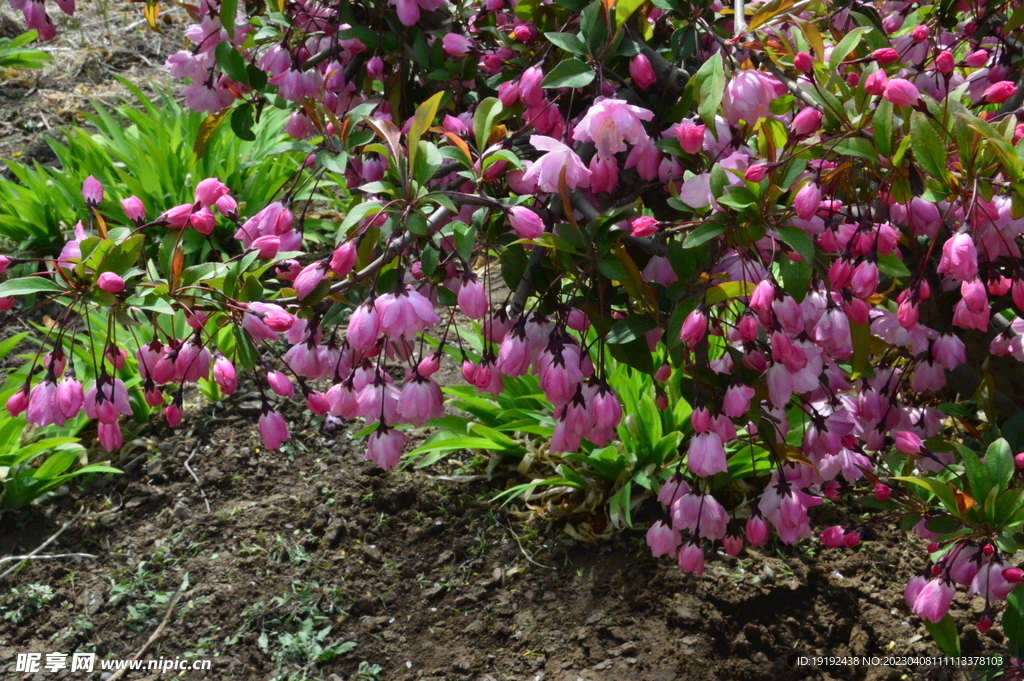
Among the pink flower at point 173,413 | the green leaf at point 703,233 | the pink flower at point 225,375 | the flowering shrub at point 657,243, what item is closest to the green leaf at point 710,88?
the flowering shrub at point 657,243

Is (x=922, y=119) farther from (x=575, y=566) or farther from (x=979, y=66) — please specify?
(x=575, y=566)

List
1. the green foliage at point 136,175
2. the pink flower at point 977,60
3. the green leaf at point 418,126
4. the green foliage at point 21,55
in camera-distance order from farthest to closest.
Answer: the green foliage at point 21,55 < the green foliage at point 136,175 < the pink flower at point 977,60 < the green leaf at point 418,126

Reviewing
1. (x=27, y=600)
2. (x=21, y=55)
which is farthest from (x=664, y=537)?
(x=21, y=55)

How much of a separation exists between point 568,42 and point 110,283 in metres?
0.62

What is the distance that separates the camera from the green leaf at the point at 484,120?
1.00 m

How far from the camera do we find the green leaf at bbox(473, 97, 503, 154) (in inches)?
39.4

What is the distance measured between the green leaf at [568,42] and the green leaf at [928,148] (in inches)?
16.4

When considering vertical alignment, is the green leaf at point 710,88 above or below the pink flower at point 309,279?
above

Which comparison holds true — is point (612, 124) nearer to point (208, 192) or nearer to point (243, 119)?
point (208, 192)

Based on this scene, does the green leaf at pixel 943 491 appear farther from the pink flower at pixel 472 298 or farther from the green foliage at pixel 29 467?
the green foliage at pixel 29 467

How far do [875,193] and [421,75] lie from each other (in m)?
0.79

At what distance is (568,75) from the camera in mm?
970

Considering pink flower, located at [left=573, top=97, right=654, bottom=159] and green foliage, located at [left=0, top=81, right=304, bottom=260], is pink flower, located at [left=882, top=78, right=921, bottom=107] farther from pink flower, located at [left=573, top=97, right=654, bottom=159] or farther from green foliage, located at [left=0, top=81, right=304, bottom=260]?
green foliage, located at [left=0, top=81, right=304, bottom=260]

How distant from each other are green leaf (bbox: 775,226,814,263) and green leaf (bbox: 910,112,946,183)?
13 cm
